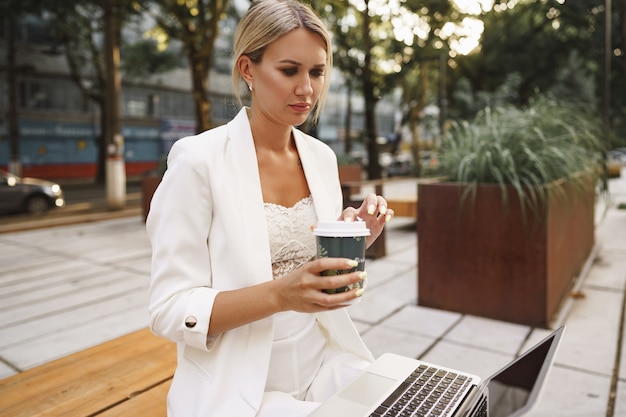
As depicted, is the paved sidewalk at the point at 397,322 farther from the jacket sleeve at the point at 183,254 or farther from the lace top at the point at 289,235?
the jacket sleeve at the point at 183,254

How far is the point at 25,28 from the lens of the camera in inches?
1139

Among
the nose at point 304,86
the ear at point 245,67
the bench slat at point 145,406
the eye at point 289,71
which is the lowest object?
the bench slat at point 145,406

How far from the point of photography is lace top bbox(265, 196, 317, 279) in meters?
1.59

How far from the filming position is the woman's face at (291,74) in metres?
1.45

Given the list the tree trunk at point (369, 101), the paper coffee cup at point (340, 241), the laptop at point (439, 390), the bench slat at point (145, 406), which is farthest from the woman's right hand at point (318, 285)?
the tree trunk at point (369, 101)

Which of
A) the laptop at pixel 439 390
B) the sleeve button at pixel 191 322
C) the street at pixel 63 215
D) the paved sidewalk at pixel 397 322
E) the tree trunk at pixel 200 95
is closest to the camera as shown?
the laptop at pixel 439 390

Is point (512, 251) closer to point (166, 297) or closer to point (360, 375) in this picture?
point (360, 375)

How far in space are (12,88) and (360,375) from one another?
2339 centimetres

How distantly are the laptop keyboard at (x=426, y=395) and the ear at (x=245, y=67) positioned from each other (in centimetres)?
105

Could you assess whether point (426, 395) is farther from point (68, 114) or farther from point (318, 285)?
point (68, 114)

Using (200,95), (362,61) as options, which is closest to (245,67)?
(200,95)

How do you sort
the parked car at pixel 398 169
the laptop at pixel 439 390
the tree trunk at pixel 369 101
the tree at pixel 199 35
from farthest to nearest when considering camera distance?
the parked car at pixel 398 169 → the tree trunk at pixel 369 101 → the tree at pixel 199 35 → the laptop at pixel 439 390

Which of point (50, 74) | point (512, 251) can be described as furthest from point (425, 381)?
point (50, 74)

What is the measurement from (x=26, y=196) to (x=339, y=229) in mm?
14039
